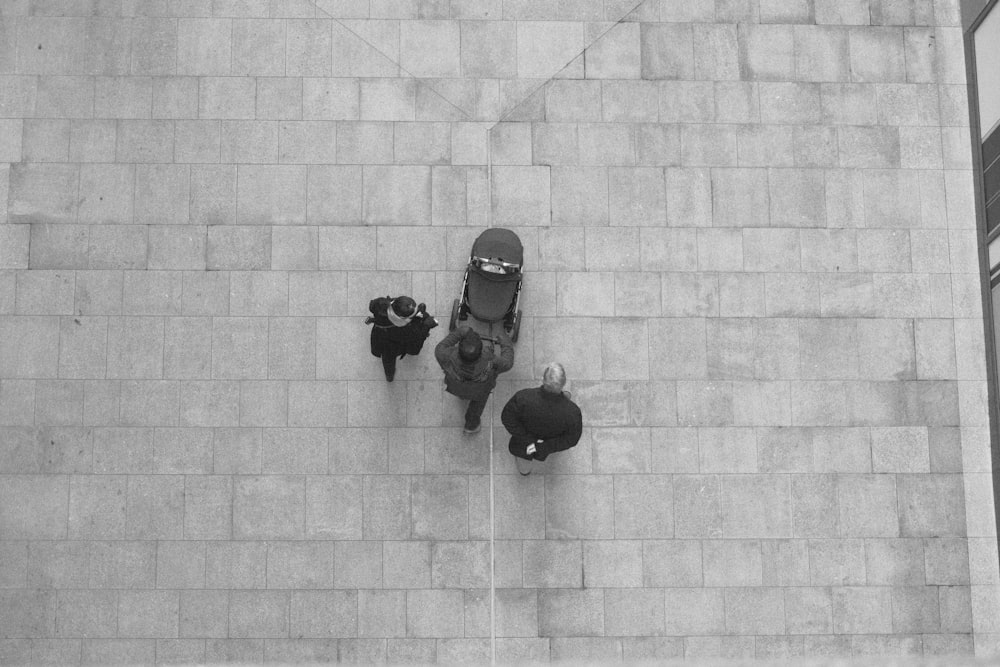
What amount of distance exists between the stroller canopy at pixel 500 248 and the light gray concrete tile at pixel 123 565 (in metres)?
5.22

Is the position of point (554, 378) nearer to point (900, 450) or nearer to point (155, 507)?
point (900, 450)

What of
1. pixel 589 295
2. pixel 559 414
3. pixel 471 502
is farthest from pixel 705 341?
pixel 471 502

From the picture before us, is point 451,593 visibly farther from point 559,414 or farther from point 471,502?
point 559,414

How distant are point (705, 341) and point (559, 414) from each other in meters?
2.66

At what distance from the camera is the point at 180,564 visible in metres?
10.7

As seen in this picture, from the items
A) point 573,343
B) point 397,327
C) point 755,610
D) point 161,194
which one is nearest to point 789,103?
point 573,343

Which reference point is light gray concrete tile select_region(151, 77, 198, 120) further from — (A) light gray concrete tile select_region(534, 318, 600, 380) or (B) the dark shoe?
(B) the dark shoe

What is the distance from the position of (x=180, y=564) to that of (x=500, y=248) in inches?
209

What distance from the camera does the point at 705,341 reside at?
1127 cm

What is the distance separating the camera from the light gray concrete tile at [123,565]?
35.1 feet

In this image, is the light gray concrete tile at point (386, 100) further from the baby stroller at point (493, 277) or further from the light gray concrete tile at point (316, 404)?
the light gray concrete tile at point (316, 404)

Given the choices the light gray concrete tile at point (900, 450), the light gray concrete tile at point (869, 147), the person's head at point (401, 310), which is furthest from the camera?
the light gray concrete tile at point (869, 147)

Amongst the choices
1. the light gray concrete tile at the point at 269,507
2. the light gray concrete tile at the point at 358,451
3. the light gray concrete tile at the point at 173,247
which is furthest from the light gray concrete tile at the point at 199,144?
the light gray concrete tile at the point at 269,507

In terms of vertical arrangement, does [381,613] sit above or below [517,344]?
below
